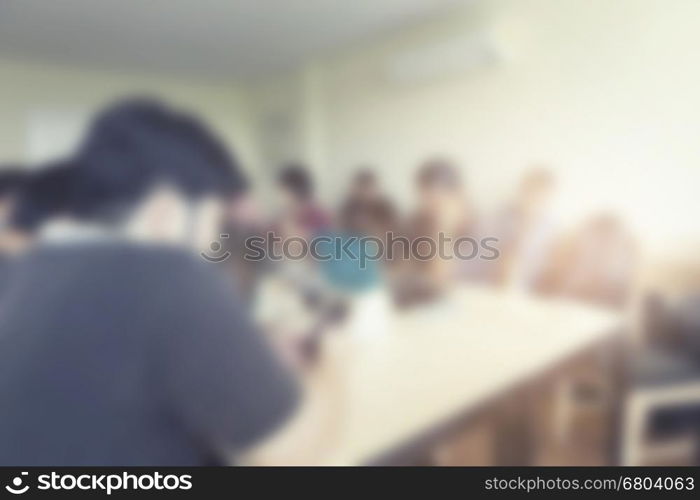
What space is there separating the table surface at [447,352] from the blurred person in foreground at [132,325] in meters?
0.11

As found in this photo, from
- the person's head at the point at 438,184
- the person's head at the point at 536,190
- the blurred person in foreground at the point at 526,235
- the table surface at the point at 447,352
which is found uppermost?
the person's head at the point at 438,184

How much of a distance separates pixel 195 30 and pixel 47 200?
0.81 feet

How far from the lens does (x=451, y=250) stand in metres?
0.61

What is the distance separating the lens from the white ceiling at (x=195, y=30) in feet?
1.75

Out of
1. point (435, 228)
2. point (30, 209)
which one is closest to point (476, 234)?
point (435, 228)

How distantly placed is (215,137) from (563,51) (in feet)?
1.34

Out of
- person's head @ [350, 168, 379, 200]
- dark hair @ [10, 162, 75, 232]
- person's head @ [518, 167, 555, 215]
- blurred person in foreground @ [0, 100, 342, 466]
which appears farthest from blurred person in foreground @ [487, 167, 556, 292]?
dark hair @ [10, 162, 75, 232]

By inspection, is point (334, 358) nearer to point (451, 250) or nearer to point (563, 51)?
point (451, 250)

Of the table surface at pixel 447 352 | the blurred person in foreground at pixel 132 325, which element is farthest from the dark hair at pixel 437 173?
the blurred person in foreground at pixel 132 325

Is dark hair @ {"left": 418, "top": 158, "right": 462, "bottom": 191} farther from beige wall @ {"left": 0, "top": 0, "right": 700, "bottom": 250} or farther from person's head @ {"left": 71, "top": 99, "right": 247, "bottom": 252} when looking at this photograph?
person's head @ {"left": 71, "top": 99, "right": 247, "bottom": 252}

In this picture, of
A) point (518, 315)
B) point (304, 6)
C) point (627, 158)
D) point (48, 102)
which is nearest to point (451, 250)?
point (518, 315)

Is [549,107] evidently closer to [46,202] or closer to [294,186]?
[294,186]

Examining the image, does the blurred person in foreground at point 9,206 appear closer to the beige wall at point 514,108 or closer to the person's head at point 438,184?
the beige wall at point 514,108

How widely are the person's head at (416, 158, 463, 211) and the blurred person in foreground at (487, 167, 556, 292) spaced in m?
0.06
